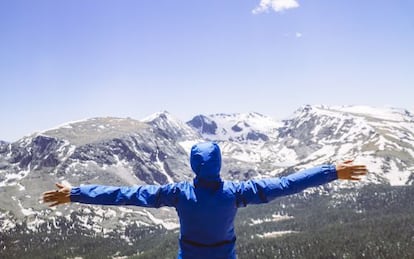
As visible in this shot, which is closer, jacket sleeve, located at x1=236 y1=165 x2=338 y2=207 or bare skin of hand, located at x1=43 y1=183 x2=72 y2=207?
jacket sleeve, located at x1=236 y1=165 x2=338 y2=207

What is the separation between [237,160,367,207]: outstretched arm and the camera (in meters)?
9.67

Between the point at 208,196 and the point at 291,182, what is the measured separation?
1.72 meters

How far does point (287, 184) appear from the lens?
9727 mm

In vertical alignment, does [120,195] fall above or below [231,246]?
above

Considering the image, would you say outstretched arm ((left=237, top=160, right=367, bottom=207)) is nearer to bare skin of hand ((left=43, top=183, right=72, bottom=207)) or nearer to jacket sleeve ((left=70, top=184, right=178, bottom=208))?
jacket sleeve ((left=70, top=184, right=178, bottom=208))

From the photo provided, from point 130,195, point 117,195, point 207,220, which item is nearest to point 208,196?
point 207,220

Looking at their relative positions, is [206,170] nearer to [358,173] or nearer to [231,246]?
[231,246]

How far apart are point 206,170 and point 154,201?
49.3 inches

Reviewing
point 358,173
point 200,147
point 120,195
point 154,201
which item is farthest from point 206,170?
point 358,173

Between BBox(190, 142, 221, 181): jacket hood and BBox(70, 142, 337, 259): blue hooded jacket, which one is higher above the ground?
BBox(190, 142, 221, 181): jacket hood

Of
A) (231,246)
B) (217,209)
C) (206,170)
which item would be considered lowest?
(231,246)

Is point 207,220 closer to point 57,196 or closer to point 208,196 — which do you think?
point 208,196

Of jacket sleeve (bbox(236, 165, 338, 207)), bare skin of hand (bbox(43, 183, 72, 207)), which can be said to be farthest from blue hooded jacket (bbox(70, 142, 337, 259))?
bare skin of hand (bbox(43, 183, 72, 207))

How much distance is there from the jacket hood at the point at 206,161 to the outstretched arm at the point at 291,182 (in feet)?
2.10
